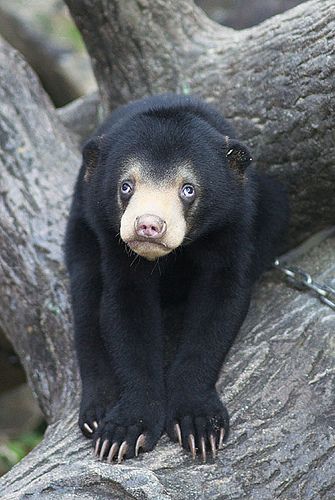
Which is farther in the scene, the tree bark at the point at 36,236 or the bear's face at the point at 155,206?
the tree bark at the point at 36,236

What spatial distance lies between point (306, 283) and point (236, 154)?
2.70 ft

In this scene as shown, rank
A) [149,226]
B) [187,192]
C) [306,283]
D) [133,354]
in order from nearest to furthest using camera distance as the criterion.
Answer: [149,226] < [187,192] < [133,354] < [306,283]

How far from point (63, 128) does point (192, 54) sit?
36.6 inches

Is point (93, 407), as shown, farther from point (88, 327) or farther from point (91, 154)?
point (91, 154)

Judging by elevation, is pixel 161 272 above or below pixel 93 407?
above

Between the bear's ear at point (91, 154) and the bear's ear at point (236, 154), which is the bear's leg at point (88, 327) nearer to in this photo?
the bear's ear at point (91, 154)

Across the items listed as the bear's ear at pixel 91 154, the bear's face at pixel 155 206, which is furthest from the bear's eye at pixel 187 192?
the bear's ear at pixel 91 154

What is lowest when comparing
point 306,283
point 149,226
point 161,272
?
point 306,283

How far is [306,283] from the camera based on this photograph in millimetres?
4047

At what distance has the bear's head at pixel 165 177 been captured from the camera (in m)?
3.18

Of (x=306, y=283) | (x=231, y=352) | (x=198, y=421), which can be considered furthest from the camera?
(x=306, y=283)

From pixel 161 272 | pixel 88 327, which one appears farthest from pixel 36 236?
pixel 161 272

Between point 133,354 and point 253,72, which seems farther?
point 253,72

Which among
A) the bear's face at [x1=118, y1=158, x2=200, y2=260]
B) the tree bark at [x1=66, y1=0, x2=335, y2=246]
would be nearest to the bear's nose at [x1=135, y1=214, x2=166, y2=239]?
the bear's face at [x1=118, y1=158, x2=200, y2=260]
